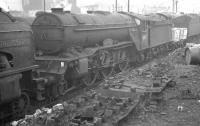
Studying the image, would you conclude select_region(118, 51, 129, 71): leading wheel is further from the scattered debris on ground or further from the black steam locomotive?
the scattered debris on ground

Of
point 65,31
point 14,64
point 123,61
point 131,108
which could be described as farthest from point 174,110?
point 123,61

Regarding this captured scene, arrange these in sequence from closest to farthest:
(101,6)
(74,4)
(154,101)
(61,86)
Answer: (154,101) → (61,86) → (74,4) → (101,6)

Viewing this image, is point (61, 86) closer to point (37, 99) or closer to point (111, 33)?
point (37, 99)

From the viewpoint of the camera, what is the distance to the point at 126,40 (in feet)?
47.9

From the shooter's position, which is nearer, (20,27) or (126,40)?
(20,27)

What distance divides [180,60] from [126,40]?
289 cm

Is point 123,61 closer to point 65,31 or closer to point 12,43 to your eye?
point 65,31

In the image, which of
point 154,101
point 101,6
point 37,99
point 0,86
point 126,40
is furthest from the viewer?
point 101,6

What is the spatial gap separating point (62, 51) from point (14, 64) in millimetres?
3209

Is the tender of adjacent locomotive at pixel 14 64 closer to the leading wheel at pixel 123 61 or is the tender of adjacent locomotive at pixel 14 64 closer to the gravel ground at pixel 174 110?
the gravel ground at pixel 174 110

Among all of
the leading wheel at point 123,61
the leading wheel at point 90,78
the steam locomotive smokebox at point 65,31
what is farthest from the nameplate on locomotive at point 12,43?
the leading wheel at point 123,61

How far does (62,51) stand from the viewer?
402 inches

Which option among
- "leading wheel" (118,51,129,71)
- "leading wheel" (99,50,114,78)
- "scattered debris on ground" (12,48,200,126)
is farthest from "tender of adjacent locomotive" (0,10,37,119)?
"leading wheel" (118,51,129,71)

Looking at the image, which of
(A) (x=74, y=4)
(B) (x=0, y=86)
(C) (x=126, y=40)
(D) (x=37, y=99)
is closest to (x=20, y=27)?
(B) (x=0, y=86)
